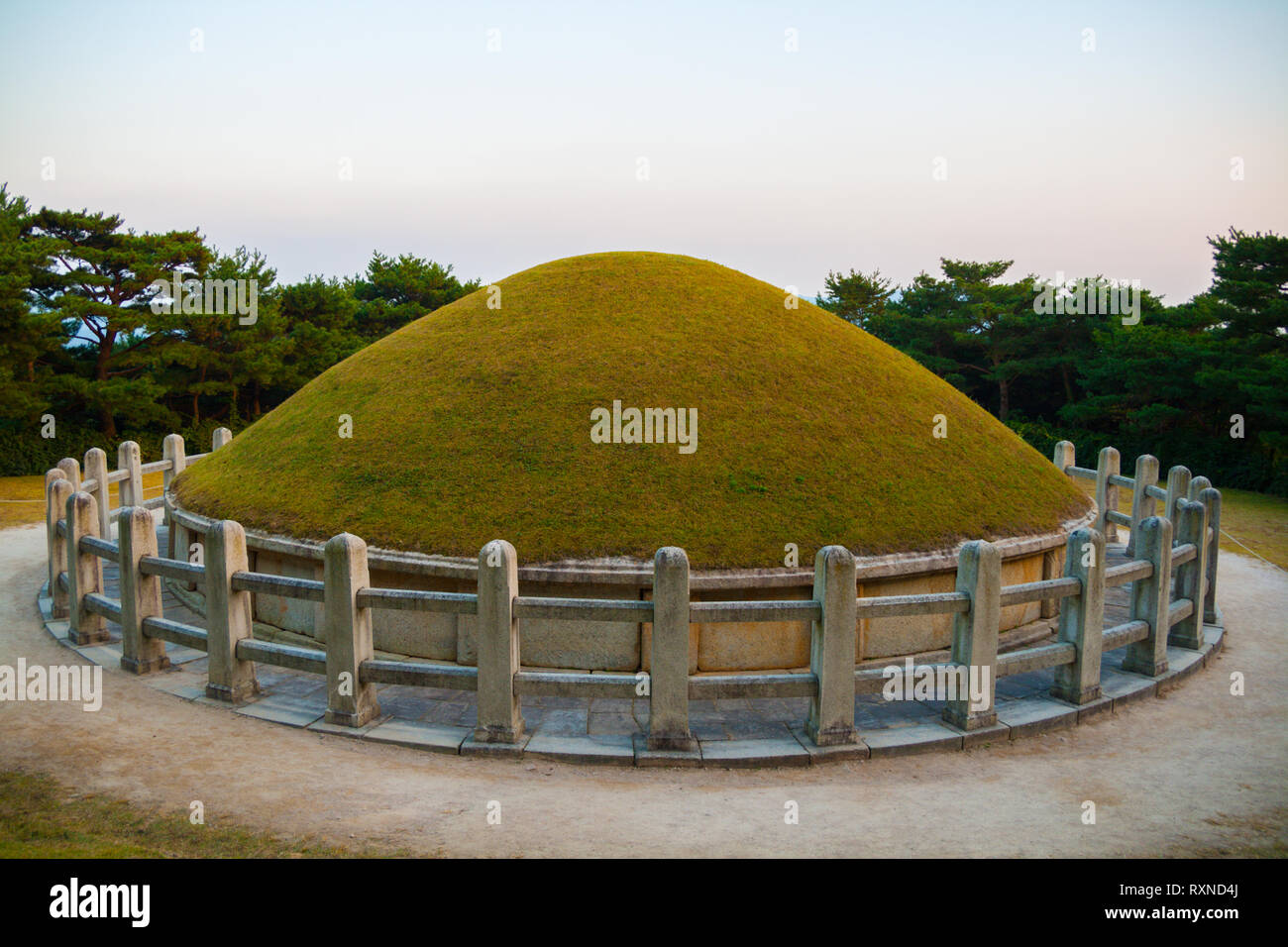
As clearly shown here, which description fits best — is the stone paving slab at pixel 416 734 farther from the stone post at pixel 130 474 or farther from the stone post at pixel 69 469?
the stone post at pixel 130 474

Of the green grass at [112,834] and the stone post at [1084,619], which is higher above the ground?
the stone post at [1084,619]

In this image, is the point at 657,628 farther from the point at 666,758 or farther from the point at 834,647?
the point at 834,647

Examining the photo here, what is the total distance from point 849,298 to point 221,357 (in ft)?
102

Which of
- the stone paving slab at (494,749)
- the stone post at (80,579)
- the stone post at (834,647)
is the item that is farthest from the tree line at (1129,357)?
the stone post at (80,579)

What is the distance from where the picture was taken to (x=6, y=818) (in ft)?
18.0

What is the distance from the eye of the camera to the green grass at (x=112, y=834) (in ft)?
16.5

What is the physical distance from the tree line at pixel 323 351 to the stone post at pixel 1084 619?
19573 mm

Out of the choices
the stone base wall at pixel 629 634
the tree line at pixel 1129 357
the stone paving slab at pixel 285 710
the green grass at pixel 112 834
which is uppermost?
the tree line at pixel 1129 357

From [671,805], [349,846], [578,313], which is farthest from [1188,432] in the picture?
[349,846]

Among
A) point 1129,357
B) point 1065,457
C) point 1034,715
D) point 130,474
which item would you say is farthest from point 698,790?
point 1129,357

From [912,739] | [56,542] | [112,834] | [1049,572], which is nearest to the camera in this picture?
[112,834]

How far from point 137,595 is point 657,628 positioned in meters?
5.76

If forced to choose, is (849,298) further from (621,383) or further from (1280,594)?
(621,383)

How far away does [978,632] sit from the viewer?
698 cm
